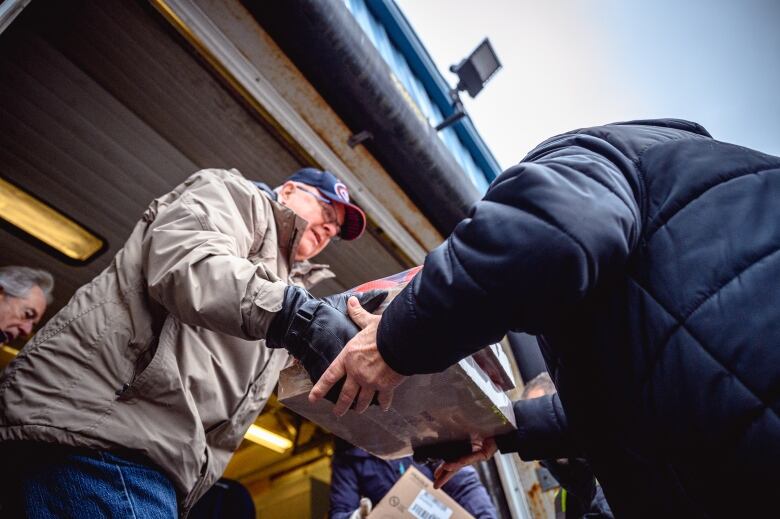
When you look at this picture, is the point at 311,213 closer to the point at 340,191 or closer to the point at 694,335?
the point at 340,191

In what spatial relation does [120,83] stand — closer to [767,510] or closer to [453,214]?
[453,214]

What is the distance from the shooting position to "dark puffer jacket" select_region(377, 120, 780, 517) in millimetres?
683

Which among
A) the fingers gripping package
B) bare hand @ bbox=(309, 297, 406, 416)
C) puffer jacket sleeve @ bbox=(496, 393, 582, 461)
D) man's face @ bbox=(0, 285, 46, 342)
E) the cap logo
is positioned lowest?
puffer jacket sleeve @ bbox=(496, 393, 582, 461)

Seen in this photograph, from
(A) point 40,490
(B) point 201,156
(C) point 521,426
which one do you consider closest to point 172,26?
(B) point 201,156

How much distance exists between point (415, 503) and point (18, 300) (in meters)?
2.63

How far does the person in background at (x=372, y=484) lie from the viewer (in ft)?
7.91

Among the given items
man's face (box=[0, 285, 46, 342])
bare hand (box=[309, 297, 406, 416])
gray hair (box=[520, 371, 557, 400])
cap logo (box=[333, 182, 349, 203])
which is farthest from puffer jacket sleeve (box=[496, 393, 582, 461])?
man's face (box=[0, 285, 46, 342])

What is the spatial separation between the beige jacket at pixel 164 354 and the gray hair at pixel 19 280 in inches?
72.8

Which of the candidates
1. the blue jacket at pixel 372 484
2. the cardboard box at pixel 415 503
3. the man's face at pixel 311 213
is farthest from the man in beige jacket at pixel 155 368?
the blue jacket at pixel 372 484

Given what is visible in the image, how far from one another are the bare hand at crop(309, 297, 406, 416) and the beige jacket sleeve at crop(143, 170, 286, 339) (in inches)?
10.2

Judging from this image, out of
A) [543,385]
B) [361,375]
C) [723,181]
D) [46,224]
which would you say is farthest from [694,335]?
[46,224]

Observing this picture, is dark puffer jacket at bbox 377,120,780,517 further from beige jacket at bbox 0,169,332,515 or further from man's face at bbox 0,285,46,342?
man's face at bbox 0,285,46,342

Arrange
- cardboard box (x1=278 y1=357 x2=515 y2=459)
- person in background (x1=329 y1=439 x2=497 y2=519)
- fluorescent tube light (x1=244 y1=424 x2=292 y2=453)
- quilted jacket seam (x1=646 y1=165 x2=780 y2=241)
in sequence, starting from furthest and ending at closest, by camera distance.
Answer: fluorescent tube light (x1=244 y1=424 x2=292 y2=453), person in background (x1=329 y1=439 x2=497 y2=519), cardboard box (x1=278 y1=357 x2=515 y2=459), quilted jacket seam (x1=646 y1=165 x2=780 y2=241)

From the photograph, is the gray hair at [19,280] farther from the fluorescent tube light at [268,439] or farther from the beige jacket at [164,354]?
the fluorescent tube light at [268,439]
